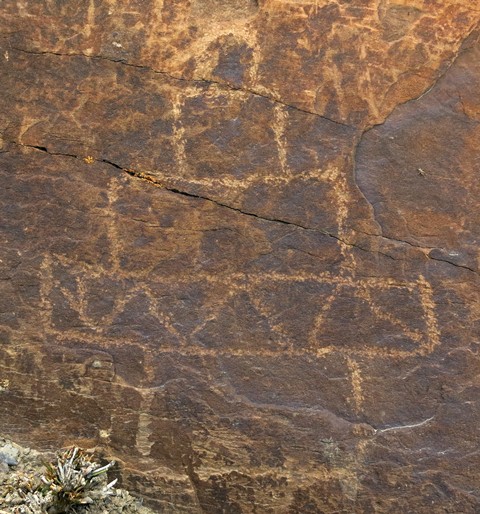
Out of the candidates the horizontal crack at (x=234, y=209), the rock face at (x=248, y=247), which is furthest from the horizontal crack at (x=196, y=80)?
the horizontal crack at (x=234, y=209)

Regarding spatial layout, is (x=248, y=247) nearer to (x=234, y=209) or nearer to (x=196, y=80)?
(x=234, y=209)

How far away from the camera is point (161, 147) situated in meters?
3.33

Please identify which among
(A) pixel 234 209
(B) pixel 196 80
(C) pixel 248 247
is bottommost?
(C) pixel 248 247

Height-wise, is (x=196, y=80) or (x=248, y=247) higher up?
(x=196, y=80)

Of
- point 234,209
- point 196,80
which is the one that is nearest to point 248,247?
point 234,209

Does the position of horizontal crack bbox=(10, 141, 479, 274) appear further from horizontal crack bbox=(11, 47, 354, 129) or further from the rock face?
horizontal crack bbox=(11, 47, 354, 129)

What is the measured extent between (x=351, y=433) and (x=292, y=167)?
3.26 feet

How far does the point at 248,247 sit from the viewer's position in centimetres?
330

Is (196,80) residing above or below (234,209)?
above

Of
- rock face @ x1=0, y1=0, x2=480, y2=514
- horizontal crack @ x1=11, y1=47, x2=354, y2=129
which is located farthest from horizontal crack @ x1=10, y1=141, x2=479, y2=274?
horizontal crack @ x1=11, y1=47, x2=354, y2=129

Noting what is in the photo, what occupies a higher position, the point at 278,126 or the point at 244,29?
the point at 244,29

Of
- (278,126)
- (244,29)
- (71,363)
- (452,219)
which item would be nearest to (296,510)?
(71,363)

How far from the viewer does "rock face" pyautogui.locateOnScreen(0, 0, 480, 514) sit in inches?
127

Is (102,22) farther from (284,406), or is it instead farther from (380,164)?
(284,406)
